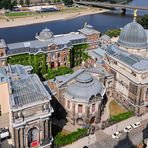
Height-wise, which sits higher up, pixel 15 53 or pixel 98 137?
pixel 15 53

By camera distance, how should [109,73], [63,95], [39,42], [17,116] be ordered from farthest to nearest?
[39,42]
[109,73]
[63,95]
[17,116]

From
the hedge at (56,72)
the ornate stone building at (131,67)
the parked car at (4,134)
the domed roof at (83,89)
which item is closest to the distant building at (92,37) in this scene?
the hedge at (56,72)

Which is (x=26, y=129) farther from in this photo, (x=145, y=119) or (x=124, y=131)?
(x=145, y=119)

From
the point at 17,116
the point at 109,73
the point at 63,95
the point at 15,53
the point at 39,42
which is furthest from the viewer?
the point at 39,42

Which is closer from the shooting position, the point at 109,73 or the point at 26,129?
the point at 26,129

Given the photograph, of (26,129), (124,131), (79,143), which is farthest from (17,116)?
(124,131)

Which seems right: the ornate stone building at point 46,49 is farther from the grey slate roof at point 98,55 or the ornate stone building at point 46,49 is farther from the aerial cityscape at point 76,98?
the grey slate roof at point 98,55
